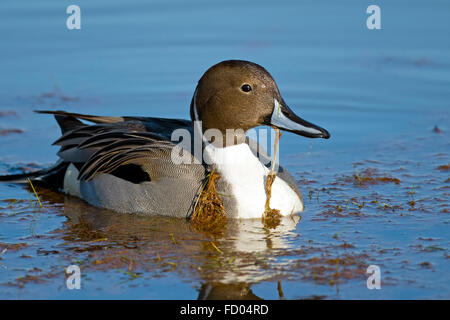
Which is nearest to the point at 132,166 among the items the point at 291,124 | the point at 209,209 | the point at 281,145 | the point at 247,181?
the point at 209,209

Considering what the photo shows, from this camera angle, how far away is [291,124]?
250 inches

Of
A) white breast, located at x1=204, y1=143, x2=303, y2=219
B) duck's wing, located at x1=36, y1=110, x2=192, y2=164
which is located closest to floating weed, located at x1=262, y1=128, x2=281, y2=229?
white breast, located at x1=204, y1=143, x2=303, y2=219

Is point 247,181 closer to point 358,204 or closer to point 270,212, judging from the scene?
point 270,212

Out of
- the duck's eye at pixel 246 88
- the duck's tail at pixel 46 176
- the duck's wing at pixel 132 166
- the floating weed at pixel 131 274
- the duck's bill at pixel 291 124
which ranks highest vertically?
the duck's eye at pixel 246 88

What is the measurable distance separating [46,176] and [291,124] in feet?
8.92

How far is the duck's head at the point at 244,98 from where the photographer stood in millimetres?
6414

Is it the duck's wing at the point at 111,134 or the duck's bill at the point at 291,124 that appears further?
the duck's wing at the point at 111,134

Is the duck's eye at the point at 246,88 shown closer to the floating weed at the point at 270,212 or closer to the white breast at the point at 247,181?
the white breast at the point at 247,181

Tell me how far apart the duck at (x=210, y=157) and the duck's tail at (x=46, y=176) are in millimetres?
586

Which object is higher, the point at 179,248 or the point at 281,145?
the point at 281,145

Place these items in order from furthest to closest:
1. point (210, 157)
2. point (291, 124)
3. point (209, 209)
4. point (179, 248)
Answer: point (210, 157), point (209, 209), point (291, 124), point (179, 248)

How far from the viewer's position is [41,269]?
561cm

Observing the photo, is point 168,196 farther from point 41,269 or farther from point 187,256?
point 41,269

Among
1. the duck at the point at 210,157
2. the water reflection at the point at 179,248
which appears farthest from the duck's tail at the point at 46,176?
the water reflection at the point at 179,248
